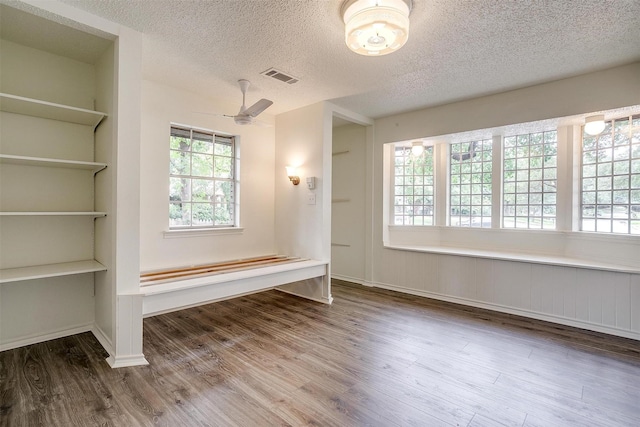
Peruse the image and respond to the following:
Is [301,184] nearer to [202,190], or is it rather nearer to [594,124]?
[202,190]

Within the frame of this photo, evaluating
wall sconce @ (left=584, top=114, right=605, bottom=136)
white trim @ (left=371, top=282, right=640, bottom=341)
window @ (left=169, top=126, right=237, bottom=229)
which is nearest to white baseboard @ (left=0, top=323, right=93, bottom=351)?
window @ (left=169, top=126, right=237, bottom=229)

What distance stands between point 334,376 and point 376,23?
8.11 ft

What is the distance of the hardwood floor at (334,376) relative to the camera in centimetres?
183

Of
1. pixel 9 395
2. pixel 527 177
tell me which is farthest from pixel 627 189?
pixel 9 395

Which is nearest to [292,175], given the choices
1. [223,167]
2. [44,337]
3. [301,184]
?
A: [301,184]

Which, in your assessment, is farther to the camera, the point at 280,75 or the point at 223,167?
the point at 223,167

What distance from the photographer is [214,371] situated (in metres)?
2.33

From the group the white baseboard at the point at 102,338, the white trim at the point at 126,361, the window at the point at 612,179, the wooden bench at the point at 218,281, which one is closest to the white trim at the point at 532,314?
the window at the point at 612,179

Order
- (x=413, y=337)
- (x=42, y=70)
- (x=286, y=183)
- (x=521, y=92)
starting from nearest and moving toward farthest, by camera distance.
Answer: (x=42, y=70), (x=413, y=337), (x=521, y=92), (x=286, y=183)

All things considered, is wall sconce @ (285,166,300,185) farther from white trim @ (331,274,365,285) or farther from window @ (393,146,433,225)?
white trim @ (331,274,365,285)

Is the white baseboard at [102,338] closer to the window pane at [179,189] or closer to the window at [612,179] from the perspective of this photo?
the window pane at [179,189]

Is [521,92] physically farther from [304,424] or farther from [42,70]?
[42,70]

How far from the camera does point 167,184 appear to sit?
362cm

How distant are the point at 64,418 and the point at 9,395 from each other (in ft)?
1.81
